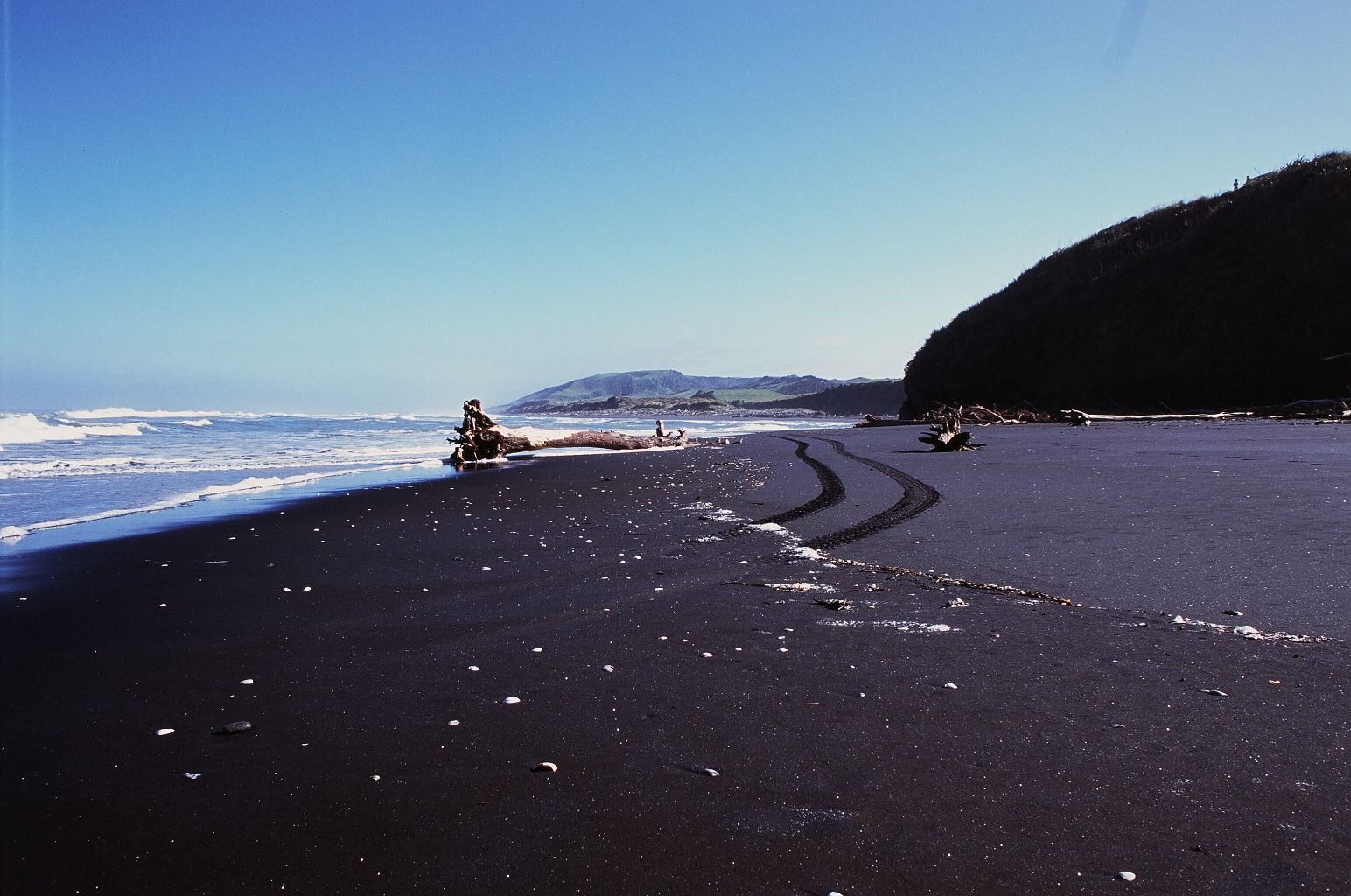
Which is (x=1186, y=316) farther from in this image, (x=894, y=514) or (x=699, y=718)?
(x=699, y=718)

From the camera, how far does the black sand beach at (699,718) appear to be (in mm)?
1966

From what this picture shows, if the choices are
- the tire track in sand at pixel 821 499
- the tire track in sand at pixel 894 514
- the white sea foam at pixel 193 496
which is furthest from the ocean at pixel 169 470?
the tire track in sand at pixel 894 514

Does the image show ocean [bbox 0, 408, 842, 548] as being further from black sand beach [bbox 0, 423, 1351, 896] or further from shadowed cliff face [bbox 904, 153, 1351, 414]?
shadowed cliff face [bbox 904, 153, 1351, 414]

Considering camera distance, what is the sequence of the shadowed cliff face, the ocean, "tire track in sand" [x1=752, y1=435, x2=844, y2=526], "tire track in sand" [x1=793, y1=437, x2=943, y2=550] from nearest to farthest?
"tire track in sand" [x1=793, y1=437, x2=943, y2=550], "tire track in sand" [x1=752, y1=435, x2=844, y2=526], the ocean, the shadowed cliff face

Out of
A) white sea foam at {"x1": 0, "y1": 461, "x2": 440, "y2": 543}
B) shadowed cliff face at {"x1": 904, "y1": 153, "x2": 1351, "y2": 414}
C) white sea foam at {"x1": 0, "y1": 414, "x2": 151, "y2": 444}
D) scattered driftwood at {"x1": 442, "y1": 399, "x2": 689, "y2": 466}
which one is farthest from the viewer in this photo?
shadowed cliff face at {"x1": 904, "y1": 153, "x2": 1351, "y2": 414}

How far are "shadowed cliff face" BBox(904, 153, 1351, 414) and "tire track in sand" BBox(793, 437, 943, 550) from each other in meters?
29.0

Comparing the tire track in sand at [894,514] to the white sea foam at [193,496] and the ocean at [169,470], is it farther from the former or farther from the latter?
the white sea foam at [193,496]

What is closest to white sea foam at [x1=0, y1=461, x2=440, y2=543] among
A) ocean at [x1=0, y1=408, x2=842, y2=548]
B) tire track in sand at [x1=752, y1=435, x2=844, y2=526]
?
ocean at [x1=0, y1=408, x2=842, y2=548]

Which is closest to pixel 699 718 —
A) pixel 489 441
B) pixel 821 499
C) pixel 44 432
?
pixel 821 499

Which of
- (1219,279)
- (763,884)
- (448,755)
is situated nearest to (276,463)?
(448,755)

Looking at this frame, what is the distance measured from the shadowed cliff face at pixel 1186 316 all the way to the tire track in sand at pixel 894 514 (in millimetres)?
28971

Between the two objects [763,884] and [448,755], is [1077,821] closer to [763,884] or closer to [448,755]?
[763,884]

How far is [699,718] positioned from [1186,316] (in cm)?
4191

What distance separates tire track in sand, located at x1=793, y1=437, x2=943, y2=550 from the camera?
664cm
